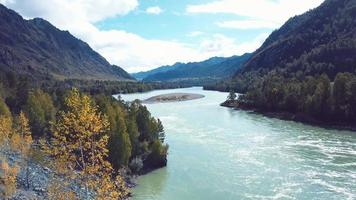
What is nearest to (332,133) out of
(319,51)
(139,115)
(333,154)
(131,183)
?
(333,154)

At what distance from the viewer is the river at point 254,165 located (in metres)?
48.4

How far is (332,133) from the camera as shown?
88.2 m

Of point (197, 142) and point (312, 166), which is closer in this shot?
point (312, 166)

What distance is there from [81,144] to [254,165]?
156ft

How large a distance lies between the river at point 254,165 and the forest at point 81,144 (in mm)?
3846

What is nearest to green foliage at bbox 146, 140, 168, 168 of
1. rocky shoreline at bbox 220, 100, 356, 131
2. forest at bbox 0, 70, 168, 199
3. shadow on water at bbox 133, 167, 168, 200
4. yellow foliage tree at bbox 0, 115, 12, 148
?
forest at bbox 0, 70, 168, 199

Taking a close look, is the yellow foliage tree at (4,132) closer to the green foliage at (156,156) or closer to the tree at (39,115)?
the green foliage at (156,156)

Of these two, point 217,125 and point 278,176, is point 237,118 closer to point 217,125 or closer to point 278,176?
point 217,125

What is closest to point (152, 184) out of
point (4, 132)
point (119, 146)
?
point (119, 146)

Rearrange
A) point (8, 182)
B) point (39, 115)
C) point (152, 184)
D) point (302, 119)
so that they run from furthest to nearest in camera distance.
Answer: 1. point (302, 119)
2. point (39, 115)
3. point (152, 184)
4. point (8, 182)

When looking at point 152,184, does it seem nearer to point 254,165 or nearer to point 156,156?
point 156,156

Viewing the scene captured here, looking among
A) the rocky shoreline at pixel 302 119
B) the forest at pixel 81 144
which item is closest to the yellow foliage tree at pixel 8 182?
the forest at pixel 81 144

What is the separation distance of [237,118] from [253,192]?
228ft

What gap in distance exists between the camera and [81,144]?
14.8 metres
